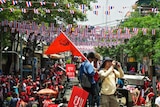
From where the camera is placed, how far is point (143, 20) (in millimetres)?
31312

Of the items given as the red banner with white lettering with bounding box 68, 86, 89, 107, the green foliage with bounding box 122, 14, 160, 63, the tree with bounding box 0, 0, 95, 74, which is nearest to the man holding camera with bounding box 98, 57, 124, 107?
the red banner with white lettering with bounding box 68, 86, 89, 107

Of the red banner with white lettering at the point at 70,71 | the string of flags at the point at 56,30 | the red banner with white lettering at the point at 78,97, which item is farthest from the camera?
the string of flags at the point at 56,30

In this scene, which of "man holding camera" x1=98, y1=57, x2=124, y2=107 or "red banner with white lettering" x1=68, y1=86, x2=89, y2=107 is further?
"man holding camera" x1=98, y1=57, x2=124, y2=107

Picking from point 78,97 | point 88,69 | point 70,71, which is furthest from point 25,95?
point 78,97

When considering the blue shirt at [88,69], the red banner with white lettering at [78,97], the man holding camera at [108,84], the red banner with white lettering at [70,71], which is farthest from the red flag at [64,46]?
the red banner with white lettering at [70,71]

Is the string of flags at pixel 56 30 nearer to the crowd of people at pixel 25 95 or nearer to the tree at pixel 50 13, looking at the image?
the tree at pixel 50 13

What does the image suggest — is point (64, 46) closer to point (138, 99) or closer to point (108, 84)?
point (108, 84)

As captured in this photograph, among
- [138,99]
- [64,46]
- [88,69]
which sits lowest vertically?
[138,99]

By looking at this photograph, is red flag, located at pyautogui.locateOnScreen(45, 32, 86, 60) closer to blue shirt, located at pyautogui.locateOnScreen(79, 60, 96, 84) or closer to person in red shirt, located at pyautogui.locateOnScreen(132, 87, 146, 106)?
blue shirt, located at pyautogui.locateOnScreen(79, 60, 96, 84)

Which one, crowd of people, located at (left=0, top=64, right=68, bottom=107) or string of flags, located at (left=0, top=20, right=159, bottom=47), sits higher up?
string of flags, located at (left=0, top=20, right=159, bottom=47)

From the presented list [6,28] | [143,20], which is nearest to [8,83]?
[6,28]

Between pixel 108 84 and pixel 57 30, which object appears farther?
pixel 57 30

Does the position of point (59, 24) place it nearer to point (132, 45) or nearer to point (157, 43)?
point (157, 43)

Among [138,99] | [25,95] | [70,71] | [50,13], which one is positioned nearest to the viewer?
[25,95]
